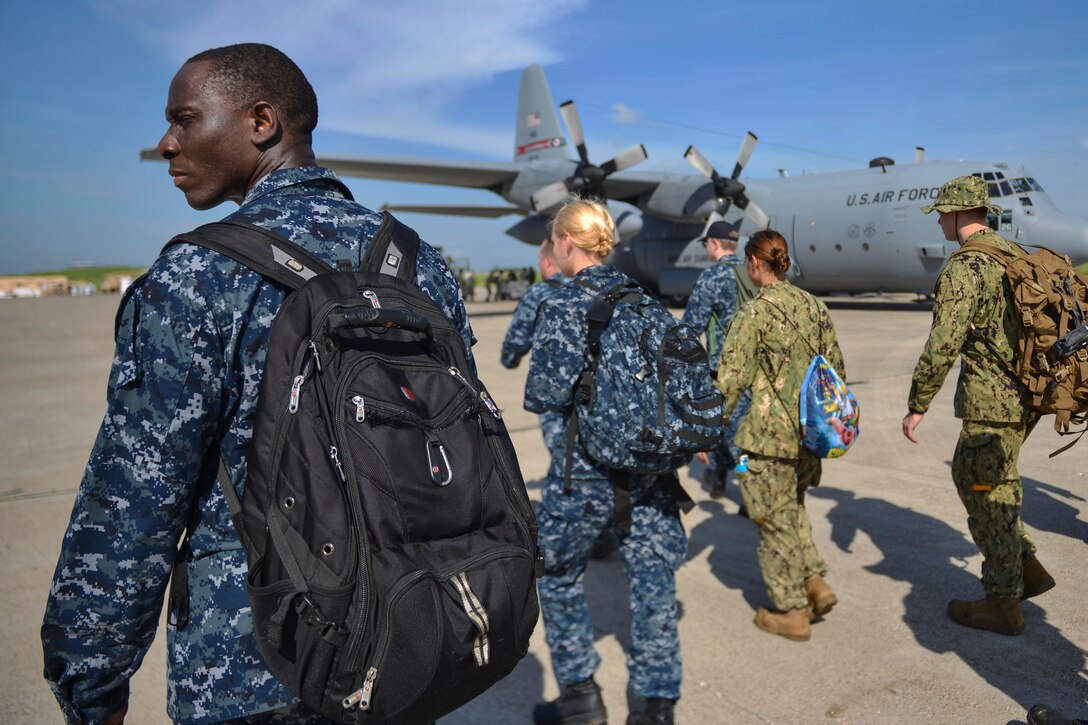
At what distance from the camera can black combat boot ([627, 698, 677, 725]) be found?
2.88m

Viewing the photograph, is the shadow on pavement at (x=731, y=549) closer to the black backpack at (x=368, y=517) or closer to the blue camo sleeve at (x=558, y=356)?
the blue camo sleeve at (x=558, y=356)

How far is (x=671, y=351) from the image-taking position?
2.75 m

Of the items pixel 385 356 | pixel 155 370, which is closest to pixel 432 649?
pixel 385 356

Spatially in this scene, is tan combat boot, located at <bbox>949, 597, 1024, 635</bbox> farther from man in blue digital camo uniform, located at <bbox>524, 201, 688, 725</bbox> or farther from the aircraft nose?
the aircraft nose

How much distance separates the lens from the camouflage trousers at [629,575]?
2.92m

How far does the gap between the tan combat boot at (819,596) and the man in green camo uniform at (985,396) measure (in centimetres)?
63

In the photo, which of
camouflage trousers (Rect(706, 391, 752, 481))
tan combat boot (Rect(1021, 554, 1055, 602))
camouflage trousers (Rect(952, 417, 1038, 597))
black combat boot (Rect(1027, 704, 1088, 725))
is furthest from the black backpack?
Result: camouflage trousers (Rect(706, 391, 752, 481))

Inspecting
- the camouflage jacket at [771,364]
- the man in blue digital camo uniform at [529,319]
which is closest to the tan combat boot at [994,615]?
the camouflage jacket at [771,364]

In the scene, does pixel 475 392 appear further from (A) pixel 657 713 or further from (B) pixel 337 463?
(A) pixel 657 713

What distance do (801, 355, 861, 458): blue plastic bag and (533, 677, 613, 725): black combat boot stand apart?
148 centimetres

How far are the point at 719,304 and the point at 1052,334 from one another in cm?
267

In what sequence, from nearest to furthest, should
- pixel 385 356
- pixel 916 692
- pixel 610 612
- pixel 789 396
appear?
pixel 385 356 → pixel 916 692 → pixel 789 396 → pixel 610 612

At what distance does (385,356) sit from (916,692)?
112 inches

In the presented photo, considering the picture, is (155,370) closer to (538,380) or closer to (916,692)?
(538,380)
